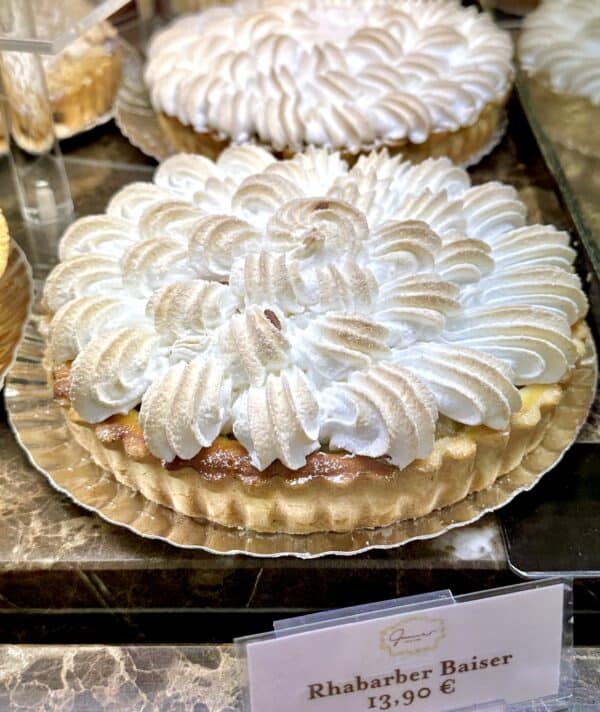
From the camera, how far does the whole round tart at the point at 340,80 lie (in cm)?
227

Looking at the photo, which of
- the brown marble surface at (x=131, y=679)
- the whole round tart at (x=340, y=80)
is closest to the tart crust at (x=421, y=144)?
the whole round tart at (x=340, y=80)

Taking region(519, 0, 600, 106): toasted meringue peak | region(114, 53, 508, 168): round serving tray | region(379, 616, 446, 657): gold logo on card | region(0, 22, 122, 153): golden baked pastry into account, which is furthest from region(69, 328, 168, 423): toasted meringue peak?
region(519, 0, 600, 106): toasted meringue peak

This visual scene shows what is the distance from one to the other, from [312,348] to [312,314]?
94 millimetres

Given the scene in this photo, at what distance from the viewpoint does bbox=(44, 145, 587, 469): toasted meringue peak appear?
1349 millimetres

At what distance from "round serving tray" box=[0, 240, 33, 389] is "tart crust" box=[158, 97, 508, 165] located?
0.74 m

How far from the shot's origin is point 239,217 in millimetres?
1688

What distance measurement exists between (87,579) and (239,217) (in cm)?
72

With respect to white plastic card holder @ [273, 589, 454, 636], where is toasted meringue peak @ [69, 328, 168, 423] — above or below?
above

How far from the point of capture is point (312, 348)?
1.41 metres

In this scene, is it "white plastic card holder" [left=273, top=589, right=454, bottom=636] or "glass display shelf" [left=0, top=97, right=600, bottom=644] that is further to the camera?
"glass display shelf" [left=0, top=97, right=600, bottom=644]

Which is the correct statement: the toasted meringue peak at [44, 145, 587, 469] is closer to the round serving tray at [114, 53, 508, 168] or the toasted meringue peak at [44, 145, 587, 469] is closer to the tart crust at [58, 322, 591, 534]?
the tart crust at [58, 322, 591, 534]

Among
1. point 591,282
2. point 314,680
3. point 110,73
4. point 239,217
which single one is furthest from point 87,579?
point 110,73

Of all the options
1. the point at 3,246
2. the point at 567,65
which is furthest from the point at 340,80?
the point at 3,246

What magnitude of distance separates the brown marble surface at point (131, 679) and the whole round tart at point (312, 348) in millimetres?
237
